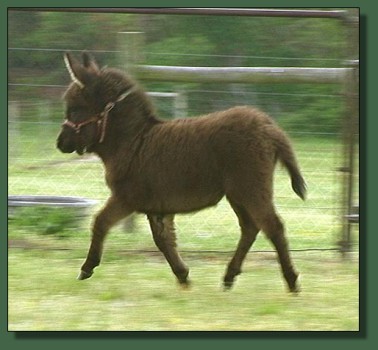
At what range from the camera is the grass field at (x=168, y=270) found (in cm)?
643

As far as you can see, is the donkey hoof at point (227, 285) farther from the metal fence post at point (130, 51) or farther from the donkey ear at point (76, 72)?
the metal fence post at point (130, 51)

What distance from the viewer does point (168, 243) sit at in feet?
23.5

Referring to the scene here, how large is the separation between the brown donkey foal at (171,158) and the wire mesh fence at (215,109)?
4.16 feet

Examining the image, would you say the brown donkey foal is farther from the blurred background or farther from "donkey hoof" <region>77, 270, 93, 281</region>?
the blurred background

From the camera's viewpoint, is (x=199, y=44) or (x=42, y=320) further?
(x=199, y=44)

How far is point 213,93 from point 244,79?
47cm

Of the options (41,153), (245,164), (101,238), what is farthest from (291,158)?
(41,153)

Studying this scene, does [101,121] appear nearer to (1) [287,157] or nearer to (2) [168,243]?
(2) [168,243]

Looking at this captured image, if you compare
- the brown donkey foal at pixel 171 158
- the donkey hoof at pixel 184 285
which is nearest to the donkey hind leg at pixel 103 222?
the brown donkey foal at pixel 171 158

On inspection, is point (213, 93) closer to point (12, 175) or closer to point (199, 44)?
point (199, 44)

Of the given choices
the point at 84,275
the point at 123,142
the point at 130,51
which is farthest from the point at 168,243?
the point at 130,51

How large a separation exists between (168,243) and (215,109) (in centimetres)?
195

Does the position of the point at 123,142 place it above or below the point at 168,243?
above

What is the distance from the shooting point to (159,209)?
22.8 feet
